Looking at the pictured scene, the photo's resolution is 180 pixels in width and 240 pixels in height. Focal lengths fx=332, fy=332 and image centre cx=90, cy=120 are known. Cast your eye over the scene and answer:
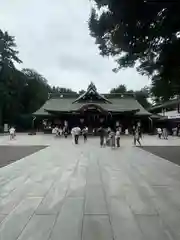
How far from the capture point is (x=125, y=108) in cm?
4988

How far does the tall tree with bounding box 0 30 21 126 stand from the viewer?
5900 centimetres

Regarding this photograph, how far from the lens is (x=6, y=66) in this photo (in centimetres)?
6122

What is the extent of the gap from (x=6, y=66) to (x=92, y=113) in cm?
2301

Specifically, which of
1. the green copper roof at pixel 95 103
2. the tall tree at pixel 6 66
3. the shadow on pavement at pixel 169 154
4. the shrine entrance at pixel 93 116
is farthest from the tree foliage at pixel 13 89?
the shadow on pavement at pixel 169 154

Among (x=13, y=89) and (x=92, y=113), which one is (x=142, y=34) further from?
(x=13, y=89)

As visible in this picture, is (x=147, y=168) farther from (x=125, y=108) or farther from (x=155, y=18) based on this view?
(x=125, y=108)

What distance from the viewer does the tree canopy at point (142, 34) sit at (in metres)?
8.77

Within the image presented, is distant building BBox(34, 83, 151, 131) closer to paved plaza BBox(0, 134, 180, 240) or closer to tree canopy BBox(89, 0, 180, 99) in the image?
tree canopy BBox(89, 0, 180, 99)

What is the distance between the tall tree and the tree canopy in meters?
49.2

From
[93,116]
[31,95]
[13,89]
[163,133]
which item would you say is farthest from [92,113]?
[31,95]

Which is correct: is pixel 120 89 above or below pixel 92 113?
above

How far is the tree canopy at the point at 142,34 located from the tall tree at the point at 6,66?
4922 centimetres

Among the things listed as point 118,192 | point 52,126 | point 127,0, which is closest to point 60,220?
point 118,192

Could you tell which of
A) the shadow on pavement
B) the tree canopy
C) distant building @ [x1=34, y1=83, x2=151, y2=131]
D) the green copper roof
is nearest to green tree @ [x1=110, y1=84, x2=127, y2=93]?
the green copper roof
